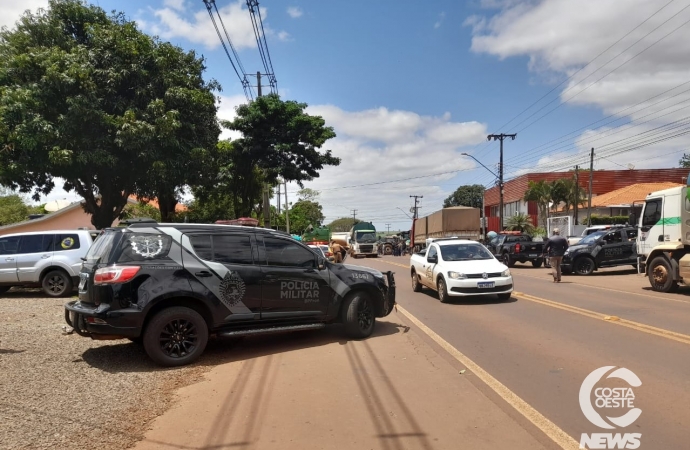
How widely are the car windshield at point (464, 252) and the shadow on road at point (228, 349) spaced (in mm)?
4307

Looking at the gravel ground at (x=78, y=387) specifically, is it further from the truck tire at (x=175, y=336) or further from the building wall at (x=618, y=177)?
the building wall at (x=618, y=177)

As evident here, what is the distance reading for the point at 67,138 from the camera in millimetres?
17031

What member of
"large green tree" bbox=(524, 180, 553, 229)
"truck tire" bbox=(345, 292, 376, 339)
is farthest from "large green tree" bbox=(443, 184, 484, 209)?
"truck tire" bbox=(345, 292, 376, 339)

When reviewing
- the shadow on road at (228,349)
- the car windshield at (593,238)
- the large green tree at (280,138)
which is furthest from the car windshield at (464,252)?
the large green tree at (280,138)

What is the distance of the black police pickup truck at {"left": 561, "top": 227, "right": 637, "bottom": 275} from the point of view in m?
20.6

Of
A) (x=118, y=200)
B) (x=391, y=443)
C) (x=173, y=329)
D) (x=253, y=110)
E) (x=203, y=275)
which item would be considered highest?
(x=253, y=110)

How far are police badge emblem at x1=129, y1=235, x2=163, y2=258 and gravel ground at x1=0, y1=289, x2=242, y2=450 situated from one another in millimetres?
1488

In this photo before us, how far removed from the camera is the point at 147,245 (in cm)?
685

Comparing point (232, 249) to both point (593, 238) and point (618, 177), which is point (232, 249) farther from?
point (618, 177)

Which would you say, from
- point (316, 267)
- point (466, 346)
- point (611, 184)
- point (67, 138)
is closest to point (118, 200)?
point (67, 138)

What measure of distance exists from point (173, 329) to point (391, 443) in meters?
3.70

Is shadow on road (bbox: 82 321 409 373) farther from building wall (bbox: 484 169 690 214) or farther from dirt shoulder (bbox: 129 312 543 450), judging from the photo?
building wall (bbox: 484 169 690 214)

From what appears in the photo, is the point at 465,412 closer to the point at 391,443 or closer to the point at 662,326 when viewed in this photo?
the point at 391,443

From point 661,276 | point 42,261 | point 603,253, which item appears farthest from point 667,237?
point 42,261
